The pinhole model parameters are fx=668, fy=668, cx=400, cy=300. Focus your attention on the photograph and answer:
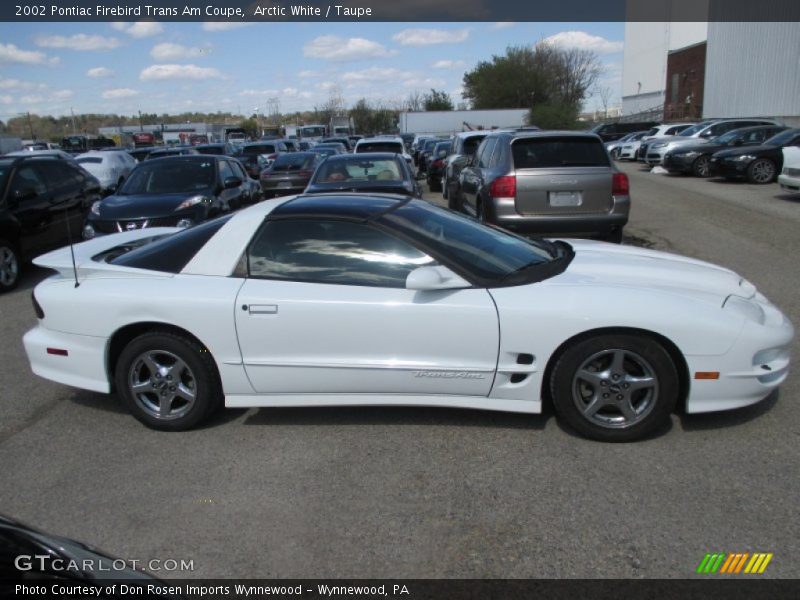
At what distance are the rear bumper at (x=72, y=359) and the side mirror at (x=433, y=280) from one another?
205 cm

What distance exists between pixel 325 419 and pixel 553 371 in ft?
4.95

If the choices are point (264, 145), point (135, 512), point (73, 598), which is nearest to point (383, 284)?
point (135, 512)

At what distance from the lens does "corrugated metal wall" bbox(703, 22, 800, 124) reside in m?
32.4

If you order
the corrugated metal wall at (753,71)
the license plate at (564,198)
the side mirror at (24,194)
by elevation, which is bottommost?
the license plate at (564,198)

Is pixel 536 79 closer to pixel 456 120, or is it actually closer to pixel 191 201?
pixel 456 120

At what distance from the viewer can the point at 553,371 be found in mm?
3861

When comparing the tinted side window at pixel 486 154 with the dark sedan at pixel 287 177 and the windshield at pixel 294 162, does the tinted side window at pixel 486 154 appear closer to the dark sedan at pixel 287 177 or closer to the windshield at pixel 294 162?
the dark sedan at pixel 287 177

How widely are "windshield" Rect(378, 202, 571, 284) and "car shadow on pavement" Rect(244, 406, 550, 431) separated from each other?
35.6 inches

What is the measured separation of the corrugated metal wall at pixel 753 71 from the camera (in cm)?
3238

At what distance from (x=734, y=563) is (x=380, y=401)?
6.63 feet

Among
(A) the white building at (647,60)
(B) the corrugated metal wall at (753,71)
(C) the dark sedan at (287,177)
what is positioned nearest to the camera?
(C) the dark sedan at (287,177)

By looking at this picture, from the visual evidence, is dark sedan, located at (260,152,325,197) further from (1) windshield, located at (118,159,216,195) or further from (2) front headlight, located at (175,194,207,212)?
(2) front headlight, located at (175,194,207,212)

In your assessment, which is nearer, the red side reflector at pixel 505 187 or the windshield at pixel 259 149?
the red side reflector at pixel 505 187

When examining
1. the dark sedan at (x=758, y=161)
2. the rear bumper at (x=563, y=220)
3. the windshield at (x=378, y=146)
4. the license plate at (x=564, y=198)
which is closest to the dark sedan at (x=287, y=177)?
the windshield at (x=378, y=146)
